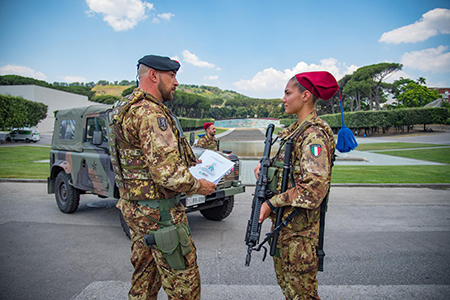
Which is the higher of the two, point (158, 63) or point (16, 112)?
point (16, 112)

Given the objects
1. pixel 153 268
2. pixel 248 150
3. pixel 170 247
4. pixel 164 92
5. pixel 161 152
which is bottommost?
pixel 248 150

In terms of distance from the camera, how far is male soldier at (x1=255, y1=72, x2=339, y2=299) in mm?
1868

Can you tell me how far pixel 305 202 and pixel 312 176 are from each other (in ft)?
0.57

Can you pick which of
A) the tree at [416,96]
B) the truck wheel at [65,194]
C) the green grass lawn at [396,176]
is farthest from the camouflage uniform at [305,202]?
the tree at [416,96]

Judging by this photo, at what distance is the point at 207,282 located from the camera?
323cm

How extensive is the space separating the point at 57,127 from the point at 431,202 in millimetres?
8965

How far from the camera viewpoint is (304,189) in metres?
1.87

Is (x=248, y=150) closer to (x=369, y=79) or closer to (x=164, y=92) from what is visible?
(x=164, y=92)

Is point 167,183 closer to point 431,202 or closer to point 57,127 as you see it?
point 57,127

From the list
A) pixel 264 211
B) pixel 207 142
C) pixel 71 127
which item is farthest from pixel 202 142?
pixel 264 211

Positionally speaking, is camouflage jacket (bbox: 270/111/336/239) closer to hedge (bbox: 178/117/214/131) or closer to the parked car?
the parked car

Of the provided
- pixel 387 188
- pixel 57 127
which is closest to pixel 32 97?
pixel 57 127

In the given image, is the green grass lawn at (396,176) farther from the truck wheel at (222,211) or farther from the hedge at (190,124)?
the hedge at (190,124)

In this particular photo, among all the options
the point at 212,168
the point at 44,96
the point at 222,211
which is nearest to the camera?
the point at 212,168
